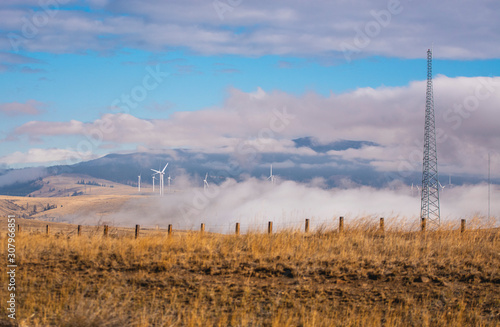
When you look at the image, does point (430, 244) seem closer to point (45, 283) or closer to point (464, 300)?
point (464, 300)

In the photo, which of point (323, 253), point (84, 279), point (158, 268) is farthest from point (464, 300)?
point (84, 279)

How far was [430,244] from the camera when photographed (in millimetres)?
18078

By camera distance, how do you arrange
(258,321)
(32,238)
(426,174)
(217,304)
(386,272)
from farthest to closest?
(426,174)
(32,238)
(386,272)
(217,304)
(258,321)

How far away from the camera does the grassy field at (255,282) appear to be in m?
11.1

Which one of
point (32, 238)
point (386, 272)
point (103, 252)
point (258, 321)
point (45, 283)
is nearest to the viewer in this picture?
point (258, 321)

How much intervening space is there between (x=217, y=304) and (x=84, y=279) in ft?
14.3

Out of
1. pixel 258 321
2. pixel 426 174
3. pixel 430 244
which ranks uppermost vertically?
pixel 426 174

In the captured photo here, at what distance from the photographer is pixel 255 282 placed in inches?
535

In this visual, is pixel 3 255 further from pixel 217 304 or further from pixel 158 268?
pixel 217 304

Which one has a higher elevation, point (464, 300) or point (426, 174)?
point (426, 174)

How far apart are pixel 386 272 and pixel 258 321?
5.38m

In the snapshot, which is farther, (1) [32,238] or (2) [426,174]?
(2) [426,174]

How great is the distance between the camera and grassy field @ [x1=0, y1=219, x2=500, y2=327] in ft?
36.6

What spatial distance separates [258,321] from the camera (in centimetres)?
1096
